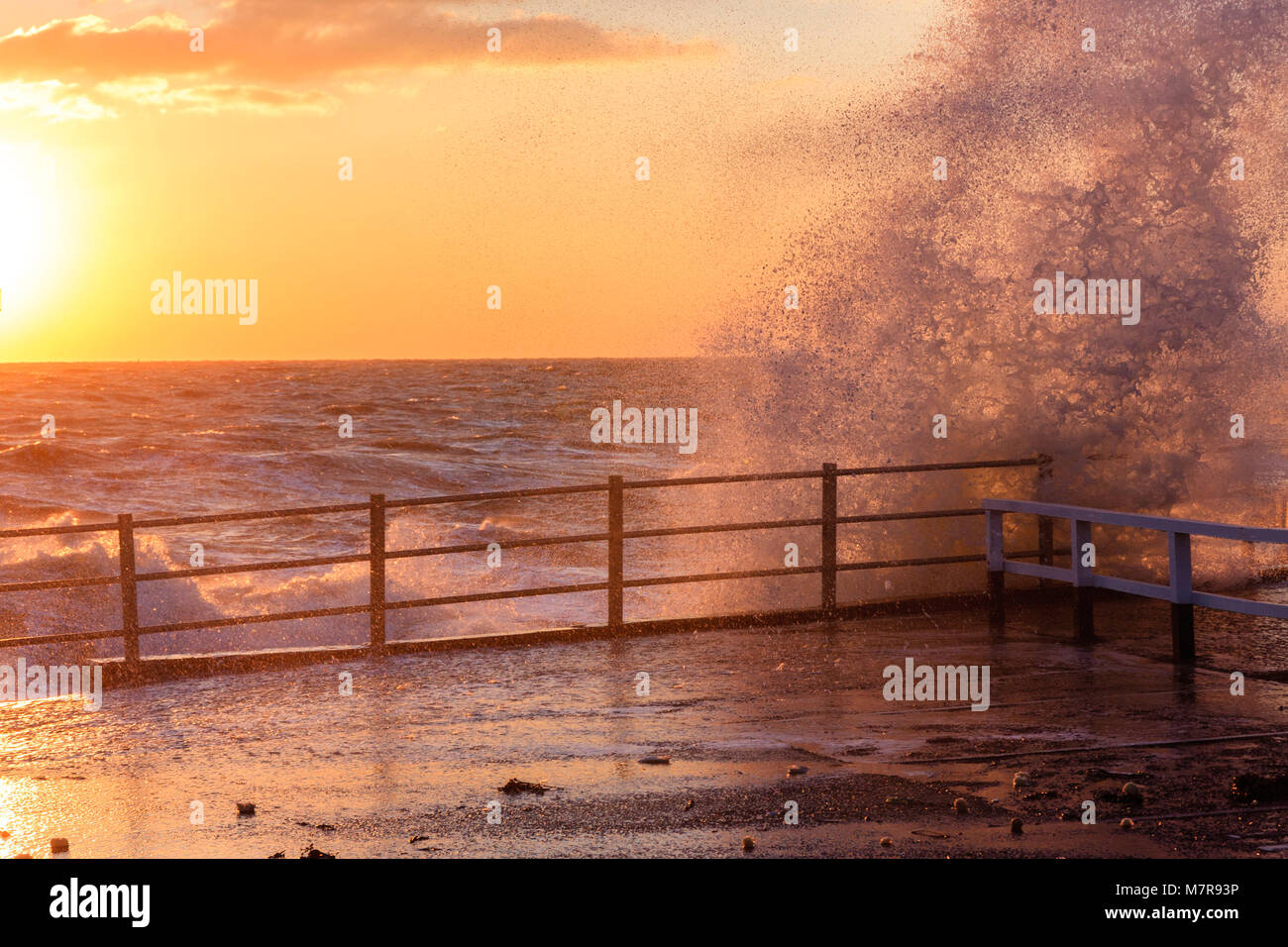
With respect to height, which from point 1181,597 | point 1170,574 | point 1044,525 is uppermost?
point 1044,525

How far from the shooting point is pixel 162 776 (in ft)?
22.6

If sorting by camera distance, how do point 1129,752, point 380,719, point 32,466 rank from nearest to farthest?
point 1129,752 → point 380,719 → point 32,466

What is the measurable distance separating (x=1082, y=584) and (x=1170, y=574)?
915 mm

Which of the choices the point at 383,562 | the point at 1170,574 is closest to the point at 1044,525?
the point at 1170,574

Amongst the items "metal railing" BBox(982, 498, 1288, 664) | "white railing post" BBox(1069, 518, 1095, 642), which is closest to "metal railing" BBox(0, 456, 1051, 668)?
"metal railing" BBox(982, 498, 1288, 664)

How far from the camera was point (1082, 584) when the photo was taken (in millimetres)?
9930

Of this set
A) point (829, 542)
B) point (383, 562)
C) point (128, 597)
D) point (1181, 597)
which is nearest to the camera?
point (1181, 597)

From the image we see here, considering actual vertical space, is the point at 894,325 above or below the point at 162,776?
above

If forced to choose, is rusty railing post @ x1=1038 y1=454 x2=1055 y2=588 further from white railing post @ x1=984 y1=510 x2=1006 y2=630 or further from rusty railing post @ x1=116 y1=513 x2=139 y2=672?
rusty railing post @ x1=116 y1=513 x2=139 y2=672

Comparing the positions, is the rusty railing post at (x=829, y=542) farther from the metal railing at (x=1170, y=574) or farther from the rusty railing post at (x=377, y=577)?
the rusty railing post at (x=377, y=577)

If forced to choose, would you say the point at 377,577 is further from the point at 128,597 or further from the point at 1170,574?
the point at 1170,574

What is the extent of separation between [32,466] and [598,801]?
37.8 metres
